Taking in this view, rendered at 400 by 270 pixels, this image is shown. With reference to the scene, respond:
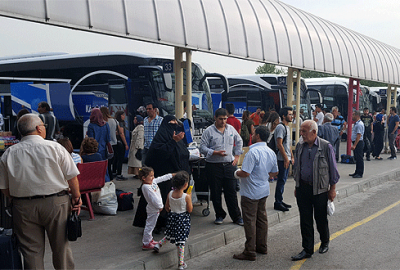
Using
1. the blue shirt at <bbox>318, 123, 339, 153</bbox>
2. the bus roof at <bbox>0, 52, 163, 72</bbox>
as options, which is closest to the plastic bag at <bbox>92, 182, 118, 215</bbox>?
the bus roof at <bbox>0, 52, 163, 72</bbox>

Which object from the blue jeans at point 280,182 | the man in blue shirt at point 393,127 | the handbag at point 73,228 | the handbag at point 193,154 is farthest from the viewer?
the man in blue shirt at point 393,127

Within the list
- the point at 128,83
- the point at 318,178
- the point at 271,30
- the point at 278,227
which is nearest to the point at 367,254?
the point at 318,178

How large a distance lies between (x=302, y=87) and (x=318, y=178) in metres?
17.0

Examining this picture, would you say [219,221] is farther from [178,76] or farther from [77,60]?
[77,60]

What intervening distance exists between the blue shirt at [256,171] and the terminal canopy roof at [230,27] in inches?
119

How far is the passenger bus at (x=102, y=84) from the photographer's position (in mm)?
13469

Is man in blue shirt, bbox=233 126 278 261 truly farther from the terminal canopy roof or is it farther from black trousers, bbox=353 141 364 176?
black trousers, bbox=353 141 364 176

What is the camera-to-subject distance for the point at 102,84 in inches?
558

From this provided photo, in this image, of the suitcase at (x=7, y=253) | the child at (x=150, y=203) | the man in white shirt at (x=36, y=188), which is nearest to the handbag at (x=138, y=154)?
the child at (x=150, y=203)

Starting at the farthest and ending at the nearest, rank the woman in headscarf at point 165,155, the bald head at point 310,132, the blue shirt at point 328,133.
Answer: the blue shirt at point 328,133 → the woman in headscarf at point 165,155 → the bald head at point 310,132

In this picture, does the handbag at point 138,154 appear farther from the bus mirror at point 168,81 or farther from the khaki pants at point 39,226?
the khaki pants at point 39,226

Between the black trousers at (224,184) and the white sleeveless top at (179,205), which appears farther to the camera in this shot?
the black trousers at (224,184)

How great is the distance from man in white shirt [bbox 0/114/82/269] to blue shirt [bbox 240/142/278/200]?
7.54 feet

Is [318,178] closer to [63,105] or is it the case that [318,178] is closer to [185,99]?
[185,99]
